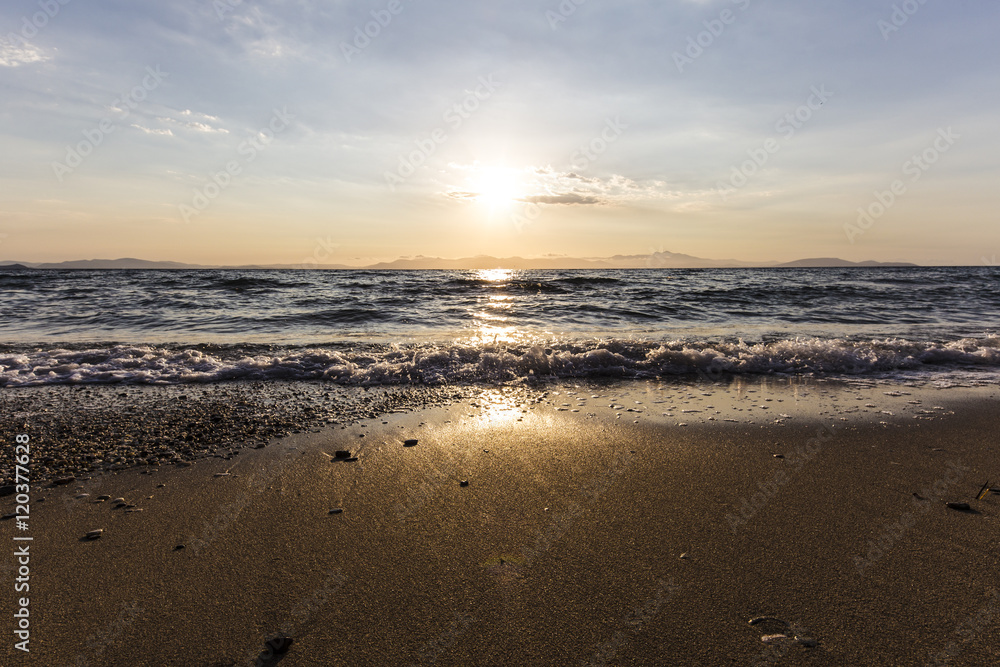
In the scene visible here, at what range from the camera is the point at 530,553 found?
9.98 feet

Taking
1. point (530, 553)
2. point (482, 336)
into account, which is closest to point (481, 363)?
point (482, 336)

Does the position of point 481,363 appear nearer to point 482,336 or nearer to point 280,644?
point 482,336

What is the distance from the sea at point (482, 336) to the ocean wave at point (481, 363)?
0.03m

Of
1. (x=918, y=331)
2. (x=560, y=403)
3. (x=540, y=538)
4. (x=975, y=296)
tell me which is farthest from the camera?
(x=975, y=296)

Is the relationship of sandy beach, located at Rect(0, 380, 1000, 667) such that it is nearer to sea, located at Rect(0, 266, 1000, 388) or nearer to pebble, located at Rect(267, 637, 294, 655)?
pebble, located at Rect(267, 637, 294, 655)

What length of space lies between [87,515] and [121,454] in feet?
4.15

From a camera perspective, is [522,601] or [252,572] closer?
[522,601]

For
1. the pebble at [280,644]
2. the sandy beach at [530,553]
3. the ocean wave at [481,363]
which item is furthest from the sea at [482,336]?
the pebble at [280,644]

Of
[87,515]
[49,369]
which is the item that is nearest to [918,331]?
[87,515]

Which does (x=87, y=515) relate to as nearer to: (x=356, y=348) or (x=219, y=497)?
(x=219, y=497)

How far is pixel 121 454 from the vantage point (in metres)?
4.59

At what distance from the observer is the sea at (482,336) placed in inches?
326

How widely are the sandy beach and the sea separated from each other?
136 inches

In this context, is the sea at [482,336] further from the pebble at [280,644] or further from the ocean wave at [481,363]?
the pebble at [280,644]
